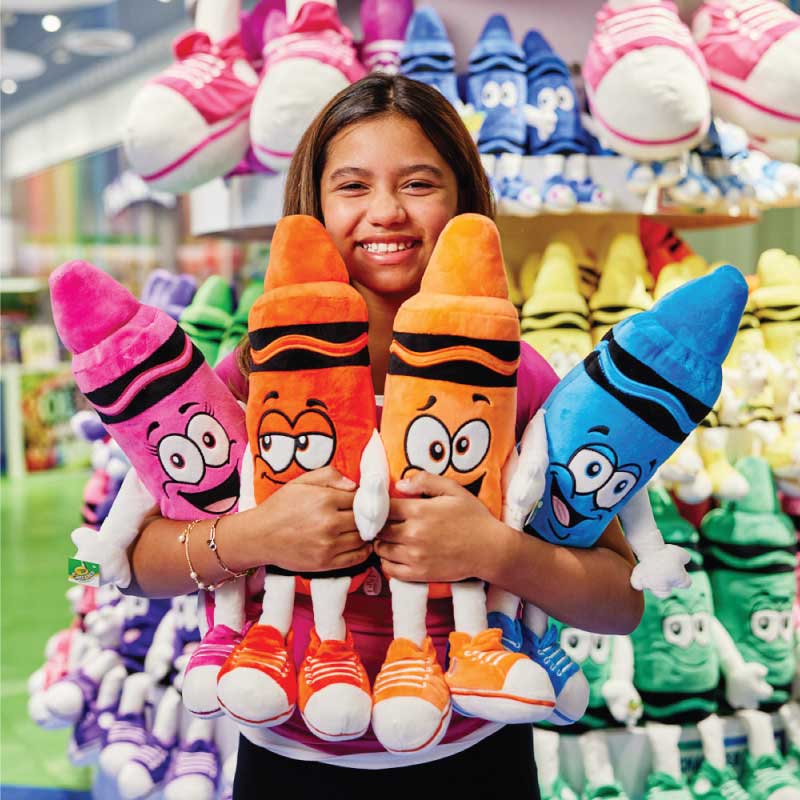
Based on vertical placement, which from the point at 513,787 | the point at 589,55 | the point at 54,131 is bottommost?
the point at 513,787

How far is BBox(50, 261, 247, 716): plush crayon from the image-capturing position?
1003 millimetres

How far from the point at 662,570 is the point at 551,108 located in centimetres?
113

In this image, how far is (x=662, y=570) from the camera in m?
1.02

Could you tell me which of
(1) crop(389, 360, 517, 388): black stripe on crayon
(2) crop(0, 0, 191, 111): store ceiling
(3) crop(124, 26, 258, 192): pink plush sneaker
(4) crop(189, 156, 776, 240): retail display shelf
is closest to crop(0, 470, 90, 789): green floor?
(4) crop(189, 156, 776, 240): retail display shelf

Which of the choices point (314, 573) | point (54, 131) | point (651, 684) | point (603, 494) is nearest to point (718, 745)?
point (651, 684)

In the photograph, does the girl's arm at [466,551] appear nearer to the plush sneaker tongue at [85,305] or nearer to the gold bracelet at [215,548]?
the gold bracelet at [215,548]

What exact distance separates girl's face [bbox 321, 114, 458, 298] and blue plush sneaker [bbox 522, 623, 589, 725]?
39 centimetres

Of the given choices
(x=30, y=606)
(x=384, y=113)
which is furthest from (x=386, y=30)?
(x=30, y=606)

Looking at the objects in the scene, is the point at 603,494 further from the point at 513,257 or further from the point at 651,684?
the point at 513,257

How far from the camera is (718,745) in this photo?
1.83 meters

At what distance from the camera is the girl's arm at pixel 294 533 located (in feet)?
3.01

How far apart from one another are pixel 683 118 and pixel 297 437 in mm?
1073

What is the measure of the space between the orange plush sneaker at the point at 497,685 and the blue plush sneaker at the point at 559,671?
0.32 ft

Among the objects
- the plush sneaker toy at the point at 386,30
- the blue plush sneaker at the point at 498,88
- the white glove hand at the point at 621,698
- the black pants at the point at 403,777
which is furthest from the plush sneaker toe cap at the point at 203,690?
the plush sneaker toy at the point at 386,30
